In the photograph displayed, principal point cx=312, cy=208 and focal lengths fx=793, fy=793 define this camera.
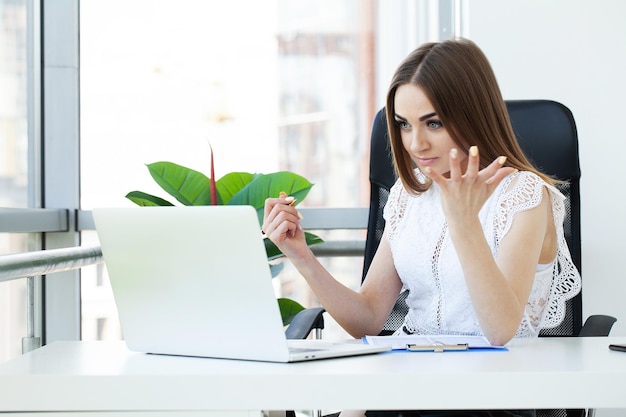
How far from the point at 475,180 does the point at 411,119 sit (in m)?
0.52

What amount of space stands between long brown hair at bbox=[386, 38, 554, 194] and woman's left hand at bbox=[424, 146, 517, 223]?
0.44 meters

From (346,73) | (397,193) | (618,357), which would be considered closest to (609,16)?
(346,73)

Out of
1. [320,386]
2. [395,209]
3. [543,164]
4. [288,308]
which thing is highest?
[543,164]

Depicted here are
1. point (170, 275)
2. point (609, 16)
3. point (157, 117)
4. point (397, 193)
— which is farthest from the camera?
point (157, 117)

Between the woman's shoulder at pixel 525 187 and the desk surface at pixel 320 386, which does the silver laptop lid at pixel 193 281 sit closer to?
the desk surface at pixel 320 386

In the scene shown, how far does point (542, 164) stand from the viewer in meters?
1.95

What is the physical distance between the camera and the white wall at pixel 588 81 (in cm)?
270

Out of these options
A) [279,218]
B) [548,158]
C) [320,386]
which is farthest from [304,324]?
[548,158]

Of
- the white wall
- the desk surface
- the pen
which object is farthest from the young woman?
the white wall

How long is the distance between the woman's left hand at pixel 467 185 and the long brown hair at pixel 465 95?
44cm

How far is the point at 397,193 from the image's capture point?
193 centimetres

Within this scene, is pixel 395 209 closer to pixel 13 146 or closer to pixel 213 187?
pixel 213 187

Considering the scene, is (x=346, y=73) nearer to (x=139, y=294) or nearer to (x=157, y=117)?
(x=157, y=117)

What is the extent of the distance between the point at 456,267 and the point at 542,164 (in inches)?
18.0
